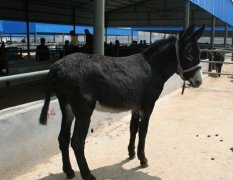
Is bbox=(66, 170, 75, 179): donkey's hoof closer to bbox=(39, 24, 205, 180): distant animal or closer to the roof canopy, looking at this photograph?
bbox=(39, 24, 205, 180): distant animal

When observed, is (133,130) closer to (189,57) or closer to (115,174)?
(115,174)

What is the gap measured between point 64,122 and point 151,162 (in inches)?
56.1

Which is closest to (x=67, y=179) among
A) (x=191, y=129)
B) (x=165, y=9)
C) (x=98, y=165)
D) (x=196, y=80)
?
(x=98, y=165)

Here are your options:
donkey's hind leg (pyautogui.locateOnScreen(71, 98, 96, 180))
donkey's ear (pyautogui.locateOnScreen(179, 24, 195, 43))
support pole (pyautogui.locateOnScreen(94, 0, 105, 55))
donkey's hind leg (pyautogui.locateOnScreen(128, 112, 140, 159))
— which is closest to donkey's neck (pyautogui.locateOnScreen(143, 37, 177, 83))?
donkey's ear (pyautogui.locateOnScreen(179, 24, 195, 43))

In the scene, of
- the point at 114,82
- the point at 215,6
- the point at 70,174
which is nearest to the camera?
the point at 114,82

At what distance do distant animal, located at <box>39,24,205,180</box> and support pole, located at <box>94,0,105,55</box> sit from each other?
1.93m

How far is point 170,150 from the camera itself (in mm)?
4777

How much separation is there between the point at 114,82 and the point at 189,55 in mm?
1044

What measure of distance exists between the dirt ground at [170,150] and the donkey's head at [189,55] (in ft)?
3.75

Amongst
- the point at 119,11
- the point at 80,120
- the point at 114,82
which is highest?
the point at 119,11

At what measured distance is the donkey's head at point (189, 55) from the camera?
3.83 metres

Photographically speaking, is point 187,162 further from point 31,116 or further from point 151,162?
point 31,116

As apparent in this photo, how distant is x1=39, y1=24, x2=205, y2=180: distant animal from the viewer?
133 inches

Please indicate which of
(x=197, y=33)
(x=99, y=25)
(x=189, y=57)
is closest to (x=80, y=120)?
(x=189, y=57)
